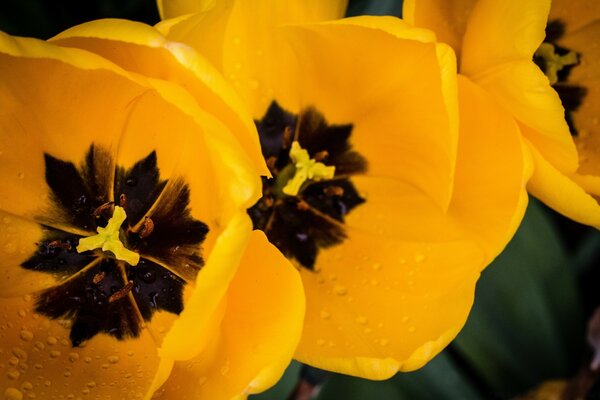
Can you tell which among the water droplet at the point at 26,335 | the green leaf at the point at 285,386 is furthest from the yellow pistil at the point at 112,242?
the green leaf at the point at 285,386

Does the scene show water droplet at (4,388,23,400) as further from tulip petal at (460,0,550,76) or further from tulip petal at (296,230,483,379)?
tulip petal at (460,0,550,76)

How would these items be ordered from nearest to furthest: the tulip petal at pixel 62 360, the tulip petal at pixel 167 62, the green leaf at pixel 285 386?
the tulip petal at pixel 167 62, the tulip petal at pixel 62 360, the green leaf at pixel 285 386

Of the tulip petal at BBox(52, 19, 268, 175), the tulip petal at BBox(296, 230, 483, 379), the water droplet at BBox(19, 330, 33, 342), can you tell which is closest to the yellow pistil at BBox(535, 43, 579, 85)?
the tulip petal at BBox(296, 230, 483, 379)

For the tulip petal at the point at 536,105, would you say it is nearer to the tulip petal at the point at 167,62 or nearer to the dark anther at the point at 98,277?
the tulip petal at the point at 167,62

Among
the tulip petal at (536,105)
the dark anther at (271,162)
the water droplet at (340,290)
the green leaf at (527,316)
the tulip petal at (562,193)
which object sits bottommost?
the green leaf at (527,316)

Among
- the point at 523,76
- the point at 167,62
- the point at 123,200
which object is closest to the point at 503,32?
the point at 523,76

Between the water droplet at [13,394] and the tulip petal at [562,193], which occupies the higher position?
the tulip petal at [562,193]
